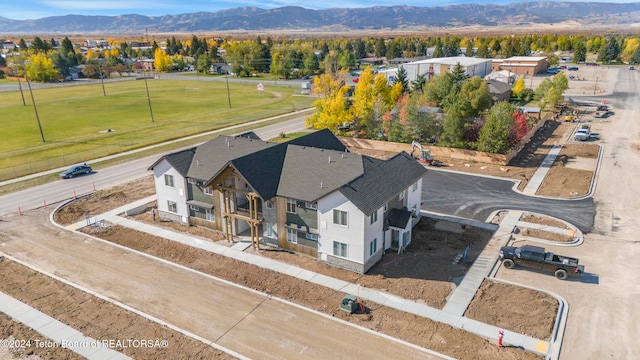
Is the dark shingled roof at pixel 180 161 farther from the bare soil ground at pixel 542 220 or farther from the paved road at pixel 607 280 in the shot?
the bare soil ground at pixel 542 220

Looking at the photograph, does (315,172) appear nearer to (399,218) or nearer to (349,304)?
(399,218)

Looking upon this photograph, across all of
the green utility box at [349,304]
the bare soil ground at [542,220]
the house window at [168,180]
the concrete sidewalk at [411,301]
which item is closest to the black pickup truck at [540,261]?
the concrete sidewalk at [411,301]

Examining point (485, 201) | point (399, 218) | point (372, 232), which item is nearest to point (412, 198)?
point (399, 218)

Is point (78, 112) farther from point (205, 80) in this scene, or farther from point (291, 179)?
point (291, 179)

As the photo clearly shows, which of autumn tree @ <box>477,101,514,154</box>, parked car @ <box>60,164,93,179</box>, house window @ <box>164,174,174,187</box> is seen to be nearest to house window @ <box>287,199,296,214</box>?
house window @ <box>164,174,174,187</box>

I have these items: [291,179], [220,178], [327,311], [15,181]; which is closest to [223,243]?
[220,178]

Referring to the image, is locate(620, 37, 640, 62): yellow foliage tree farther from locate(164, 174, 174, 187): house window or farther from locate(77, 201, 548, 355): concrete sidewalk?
locate(164, 174, 174, 187): house window
